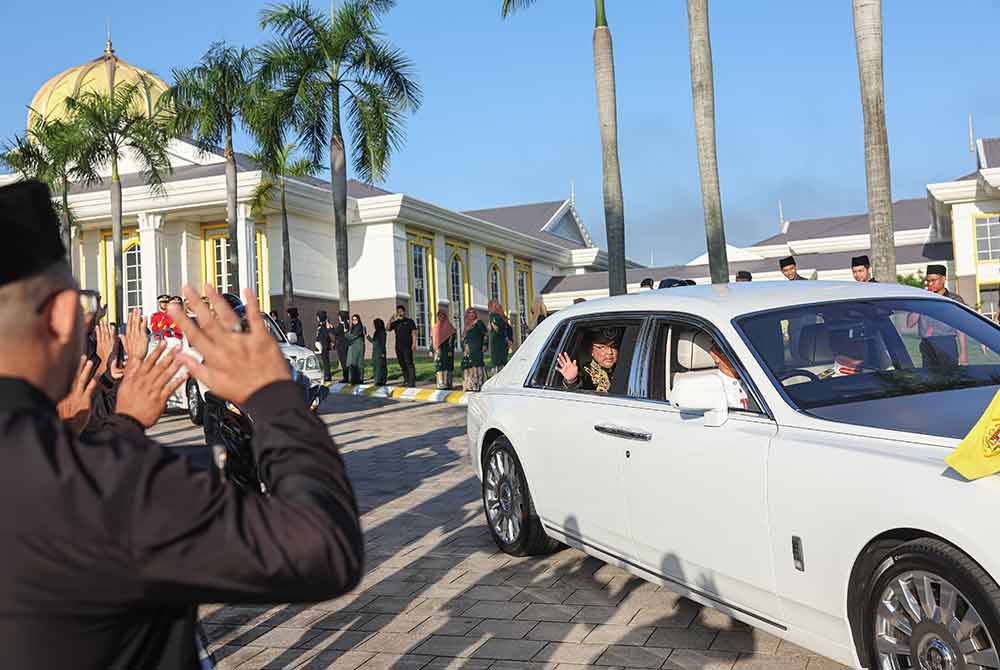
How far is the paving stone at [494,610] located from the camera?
534cm

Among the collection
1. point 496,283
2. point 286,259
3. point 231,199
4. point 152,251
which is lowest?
point 286,259

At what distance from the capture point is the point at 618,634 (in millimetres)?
4918

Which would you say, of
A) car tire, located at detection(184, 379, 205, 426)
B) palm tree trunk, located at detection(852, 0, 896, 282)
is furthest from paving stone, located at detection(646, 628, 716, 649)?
car tire, located at detection(184, 379, 205, 426)

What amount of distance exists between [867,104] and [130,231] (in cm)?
2956

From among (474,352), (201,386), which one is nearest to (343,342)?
(474,352)

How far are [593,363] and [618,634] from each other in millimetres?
1802

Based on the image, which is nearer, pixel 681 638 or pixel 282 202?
pixel 681 638

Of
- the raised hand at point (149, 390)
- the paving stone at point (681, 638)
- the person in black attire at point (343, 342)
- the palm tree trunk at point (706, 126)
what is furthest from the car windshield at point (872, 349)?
the person in black attire at point (343, 342)

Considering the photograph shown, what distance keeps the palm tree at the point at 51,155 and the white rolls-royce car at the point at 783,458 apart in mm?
26348

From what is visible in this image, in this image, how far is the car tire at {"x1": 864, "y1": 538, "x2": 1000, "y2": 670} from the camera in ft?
10.4

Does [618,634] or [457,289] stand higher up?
[457,289]

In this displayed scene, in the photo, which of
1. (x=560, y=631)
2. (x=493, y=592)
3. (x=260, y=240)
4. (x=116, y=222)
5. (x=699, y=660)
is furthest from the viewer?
(x=260, y=240)

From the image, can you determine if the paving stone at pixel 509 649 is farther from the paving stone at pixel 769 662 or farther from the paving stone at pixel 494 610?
the paving stone at pixel 769 662

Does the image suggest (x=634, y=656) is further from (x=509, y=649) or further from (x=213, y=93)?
(x=213, y=93)
